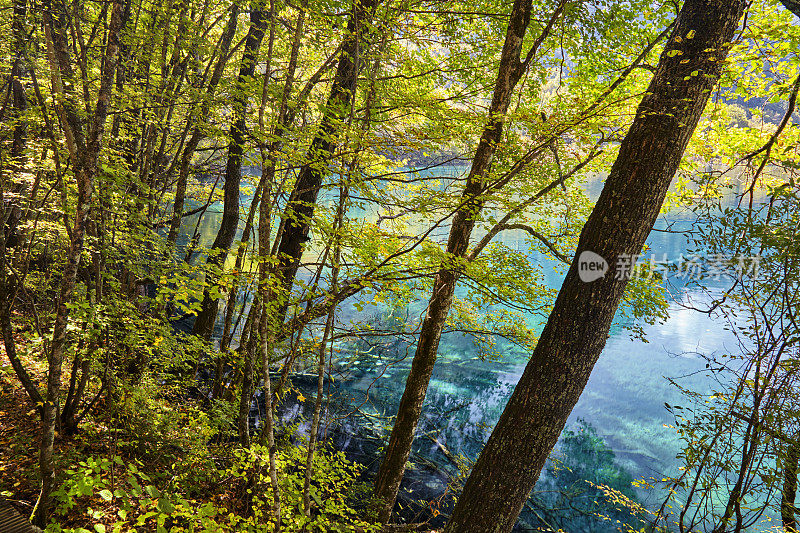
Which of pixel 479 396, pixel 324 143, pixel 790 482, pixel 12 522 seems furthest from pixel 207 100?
pixel 479 396

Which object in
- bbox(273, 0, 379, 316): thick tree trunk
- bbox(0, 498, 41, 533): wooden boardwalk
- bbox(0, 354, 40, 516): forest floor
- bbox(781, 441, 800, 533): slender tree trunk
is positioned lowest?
bbox(0, 354, 40, 516): forest floor

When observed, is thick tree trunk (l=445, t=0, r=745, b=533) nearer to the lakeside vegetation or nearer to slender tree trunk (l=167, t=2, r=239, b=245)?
the lakeside vegetation

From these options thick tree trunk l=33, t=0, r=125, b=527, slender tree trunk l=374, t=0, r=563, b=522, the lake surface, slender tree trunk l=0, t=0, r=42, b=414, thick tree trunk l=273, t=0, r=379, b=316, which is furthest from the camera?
the lake surface

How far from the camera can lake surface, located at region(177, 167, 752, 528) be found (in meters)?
7.38

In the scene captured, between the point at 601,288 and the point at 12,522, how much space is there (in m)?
4.25

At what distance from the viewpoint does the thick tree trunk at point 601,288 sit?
2.67 metres

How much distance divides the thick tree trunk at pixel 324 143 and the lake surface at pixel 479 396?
191cm

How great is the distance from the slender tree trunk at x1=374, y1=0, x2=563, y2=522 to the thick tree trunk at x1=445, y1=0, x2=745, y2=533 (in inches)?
47.4

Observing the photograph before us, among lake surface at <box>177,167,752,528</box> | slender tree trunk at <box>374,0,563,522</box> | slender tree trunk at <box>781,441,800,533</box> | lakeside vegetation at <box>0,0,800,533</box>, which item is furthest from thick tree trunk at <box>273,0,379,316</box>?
slender tree trunk at <box>781,441,800,533</box>

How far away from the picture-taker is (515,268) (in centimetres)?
564

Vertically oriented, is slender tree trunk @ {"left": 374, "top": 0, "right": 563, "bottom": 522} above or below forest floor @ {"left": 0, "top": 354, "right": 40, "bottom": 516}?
above

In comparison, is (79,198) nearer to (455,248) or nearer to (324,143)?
(324,143)

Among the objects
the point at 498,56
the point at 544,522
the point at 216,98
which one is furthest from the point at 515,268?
the point at 216,98

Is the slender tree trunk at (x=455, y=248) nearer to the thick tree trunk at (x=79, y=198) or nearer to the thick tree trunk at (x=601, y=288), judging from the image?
the thick tree trunk at (x=601, y=288)
